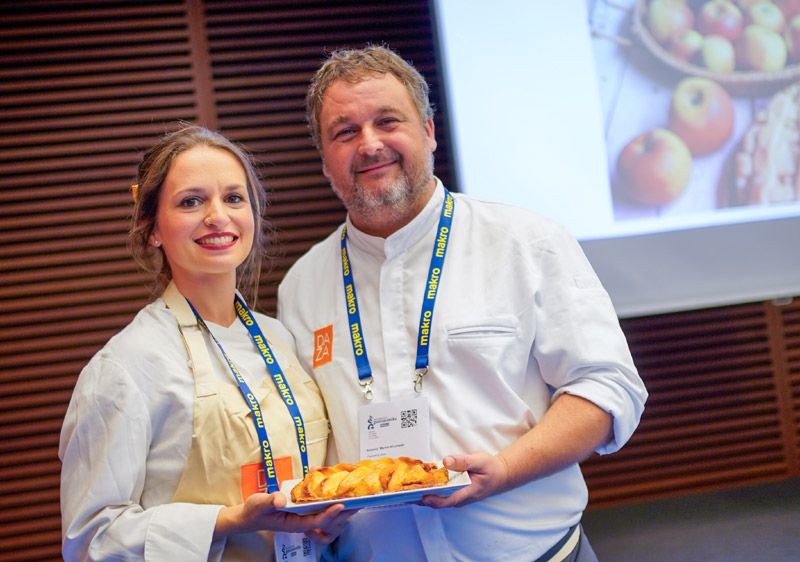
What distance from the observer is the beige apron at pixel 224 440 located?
1848 millimetres

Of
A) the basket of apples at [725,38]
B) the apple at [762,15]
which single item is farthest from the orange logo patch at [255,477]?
the apple at [762,15]

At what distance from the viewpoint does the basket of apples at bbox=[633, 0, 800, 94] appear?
136 inches

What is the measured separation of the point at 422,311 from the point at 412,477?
0.50m

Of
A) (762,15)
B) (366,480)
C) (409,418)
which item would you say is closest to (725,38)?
(762,15)

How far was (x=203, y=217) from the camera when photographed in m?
1.99

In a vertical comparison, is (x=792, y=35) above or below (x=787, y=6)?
below

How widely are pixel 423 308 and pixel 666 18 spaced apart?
6.79 feet

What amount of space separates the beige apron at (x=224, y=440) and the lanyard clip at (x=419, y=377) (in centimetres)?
30

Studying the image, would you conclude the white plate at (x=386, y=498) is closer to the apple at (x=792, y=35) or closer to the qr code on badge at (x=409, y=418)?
A: the qr code on badge at (x=409, y=418)

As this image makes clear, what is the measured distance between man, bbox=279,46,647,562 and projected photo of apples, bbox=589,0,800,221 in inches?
56.0

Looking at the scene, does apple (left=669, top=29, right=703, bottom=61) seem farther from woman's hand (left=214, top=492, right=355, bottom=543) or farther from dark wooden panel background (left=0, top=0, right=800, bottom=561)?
woman's hand (left=214, top=492, right=355, bottom=543)

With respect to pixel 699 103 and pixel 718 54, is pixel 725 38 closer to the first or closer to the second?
pixel 718 54

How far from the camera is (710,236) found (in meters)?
3.44

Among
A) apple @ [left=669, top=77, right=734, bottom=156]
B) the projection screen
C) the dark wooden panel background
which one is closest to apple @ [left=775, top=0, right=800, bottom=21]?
the projection screen
